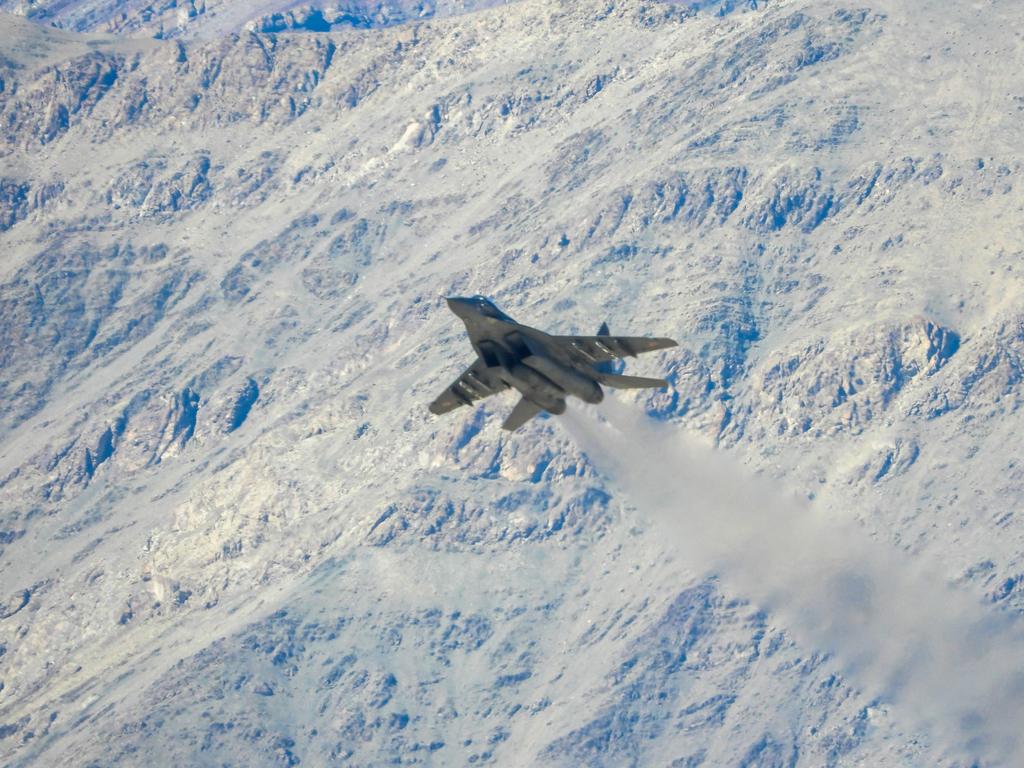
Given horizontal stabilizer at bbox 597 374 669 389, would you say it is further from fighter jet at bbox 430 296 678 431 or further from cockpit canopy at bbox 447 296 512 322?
cockpit canopy at bbox 447 296 512 322

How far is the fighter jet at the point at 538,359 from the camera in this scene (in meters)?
155

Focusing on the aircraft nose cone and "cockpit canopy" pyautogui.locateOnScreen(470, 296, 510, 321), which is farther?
"cockpit canopy" pyautogui.locateOnScreen(470, 296, 510, 321)

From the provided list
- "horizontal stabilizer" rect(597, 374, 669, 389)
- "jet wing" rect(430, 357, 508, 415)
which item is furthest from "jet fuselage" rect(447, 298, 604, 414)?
"horizontal stabilizer" rect(597, 374, 669, 389)

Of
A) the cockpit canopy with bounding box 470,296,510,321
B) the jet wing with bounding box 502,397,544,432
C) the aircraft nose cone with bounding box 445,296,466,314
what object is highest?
the aircraft nose cone with bounding box 445,296,466,314

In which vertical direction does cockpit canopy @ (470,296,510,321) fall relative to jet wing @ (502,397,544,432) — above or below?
above

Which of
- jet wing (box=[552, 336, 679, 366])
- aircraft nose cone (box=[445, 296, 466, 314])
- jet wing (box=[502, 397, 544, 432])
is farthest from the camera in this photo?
jet wing (box=[502, 397, 544, 432])

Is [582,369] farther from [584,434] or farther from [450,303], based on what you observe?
[584,434]

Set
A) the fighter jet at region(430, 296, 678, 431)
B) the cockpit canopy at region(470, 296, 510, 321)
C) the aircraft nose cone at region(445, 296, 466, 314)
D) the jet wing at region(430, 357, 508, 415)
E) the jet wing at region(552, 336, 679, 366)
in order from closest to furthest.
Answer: the aircraft nose cone at region(445, 296, 466, 314)
the jet wing at region(552, 336, 679, 366)
the fighter jet at region(430, 296, 678, 431)
the cockpit canopy at region(470, 296, 510, 321)
the jet wing at region(430, 357, 508, 415)

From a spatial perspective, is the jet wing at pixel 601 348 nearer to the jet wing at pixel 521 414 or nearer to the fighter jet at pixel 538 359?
the fighter jet at pixel 538 359

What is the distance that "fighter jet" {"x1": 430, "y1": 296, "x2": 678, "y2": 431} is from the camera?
155375 mm

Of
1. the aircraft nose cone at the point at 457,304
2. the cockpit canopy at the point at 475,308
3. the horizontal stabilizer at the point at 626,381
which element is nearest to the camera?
the aircraft nose cone at the point at 457,304

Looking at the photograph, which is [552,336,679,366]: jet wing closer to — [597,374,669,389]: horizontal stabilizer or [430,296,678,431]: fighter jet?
[430,296,678,431]: fighter jet

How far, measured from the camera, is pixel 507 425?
164000 millimetres

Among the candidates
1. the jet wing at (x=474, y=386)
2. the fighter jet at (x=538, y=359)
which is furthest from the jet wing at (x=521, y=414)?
the jet wing at (x=474, y=386)
